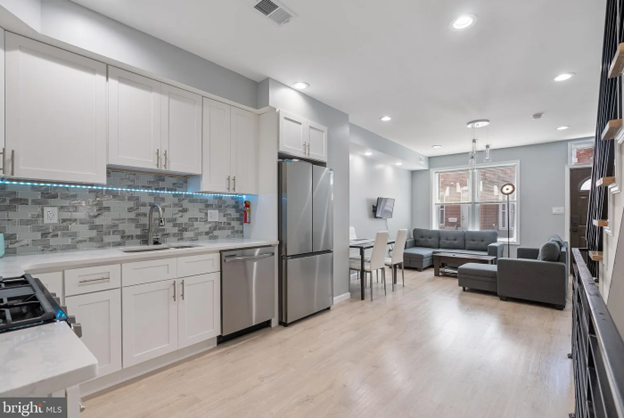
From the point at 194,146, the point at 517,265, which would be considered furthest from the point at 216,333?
the point at 517,265

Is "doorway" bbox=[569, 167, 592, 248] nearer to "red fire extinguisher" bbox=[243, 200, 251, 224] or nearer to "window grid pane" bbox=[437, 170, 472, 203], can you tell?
"window grid pane" bbox=[437, 170, 472, 203]

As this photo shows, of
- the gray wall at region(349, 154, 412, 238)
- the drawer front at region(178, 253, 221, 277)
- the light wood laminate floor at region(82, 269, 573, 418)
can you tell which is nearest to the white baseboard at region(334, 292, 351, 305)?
the light wood laminate floor at region(82, 269, 573, 418)

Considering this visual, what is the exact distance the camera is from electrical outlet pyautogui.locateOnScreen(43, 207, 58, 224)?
2.27 m

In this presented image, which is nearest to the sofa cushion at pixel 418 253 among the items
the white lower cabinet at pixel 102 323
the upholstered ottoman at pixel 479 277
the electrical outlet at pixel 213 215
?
the upholstered ottoman at pixel 479 277

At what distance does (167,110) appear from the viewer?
2676 mm

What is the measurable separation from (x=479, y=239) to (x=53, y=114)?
7.28m

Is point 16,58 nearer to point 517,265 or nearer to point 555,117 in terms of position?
point 517,265

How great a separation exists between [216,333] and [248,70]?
8.57 feet

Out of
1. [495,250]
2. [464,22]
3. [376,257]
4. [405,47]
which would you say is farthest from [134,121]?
[495,250]

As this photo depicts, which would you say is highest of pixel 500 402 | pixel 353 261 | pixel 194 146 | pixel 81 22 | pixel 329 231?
pixel 81 22

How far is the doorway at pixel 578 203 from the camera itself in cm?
593

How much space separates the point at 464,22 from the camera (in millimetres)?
2338

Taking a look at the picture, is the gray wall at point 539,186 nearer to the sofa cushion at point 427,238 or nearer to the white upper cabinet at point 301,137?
the sofa cushion at point 427,238

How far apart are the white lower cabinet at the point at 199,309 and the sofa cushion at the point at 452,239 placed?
587cm
